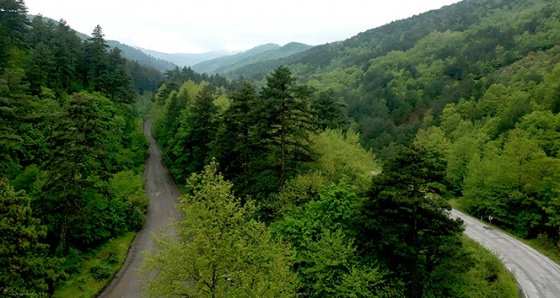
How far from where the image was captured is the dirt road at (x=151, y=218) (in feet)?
89.7

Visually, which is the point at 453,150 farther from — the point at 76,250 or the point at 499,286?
the point at 76,250

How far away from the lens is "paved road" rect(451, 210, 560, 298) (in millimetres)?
26594

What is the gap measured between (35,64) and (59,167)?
33.5m

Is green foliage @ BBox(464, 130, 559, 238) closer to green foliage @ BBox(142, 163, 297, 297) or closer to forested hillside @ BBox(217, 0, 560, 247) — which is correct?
forested hillside @ BBox(217, 0, 560, 247)

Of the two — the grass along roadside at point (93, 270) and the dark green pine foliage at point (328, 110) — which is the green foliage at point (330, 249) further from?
the dark green pine foliage at point (328, 110)

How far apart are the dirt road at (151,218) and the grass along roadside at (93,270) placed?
64cm

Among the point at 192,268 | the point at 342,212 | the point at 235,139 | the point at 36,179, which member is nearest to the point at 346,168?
the point at 342,212

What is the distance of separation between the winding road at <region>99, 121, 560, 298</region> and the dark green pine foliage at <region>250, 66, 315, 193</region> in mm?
10300

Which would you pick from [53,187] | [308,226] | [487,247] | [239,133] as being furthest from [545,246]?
[53,187]

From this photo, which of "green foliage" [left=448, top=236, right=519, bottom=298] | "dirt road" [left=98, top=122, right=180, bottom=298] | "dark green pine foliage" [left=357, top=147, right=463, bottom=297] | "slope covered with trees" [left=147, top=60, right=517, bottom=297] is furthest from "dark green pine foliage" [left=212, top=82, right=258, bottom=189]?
"green foliage" [left=448, top=236, right=519, bottom=298]

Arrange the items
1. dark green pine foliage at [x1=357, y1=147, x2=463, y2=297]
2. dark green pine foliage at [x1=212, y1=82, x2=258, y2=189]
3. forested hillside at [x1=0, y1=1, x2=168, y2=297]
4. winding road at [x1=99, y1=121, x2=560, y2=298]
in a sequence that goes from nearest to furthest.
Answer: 1. forested hillside at [x1=0, y1=1, x2=168, y2=297]
2. dark green pine foliage at [x1=357, y1=147, x2=463, y2=297]
3. winding road at [x1=99, y1=121, x2=560, y2=298]
4. dark green pine foliage at [x1=212, y1=82, x2=258, y2=189]

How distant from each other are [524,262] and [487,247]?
306cm

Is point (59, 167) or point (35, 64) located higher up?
point (35, 64)

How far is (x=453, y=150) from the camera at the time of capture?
63281 mm
